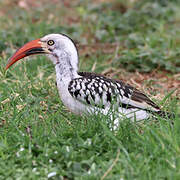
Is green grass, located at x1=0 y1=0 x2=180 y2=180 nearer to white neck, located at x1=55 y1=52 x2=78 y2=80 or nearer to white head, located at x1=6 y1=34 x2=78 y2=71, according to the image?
white neck, located at x1=55 y1=52 x2=78 y2=80

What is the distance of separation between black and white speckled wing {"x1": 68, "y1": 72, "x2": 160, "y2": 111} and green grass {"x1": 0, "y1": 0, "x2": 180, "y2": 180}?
0.91 feet

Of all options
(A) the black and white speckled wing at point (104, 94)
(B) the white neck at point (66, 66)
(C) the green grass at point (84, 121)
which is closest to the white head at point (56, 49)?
(B) the white neck at point (66, 66)

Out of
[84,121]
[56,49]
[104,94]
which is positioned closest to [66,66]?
[56,49]

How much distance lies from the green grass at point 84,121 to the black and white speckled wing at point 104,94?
0.28 meters

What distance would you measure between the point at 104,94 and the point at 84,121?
0.46 m

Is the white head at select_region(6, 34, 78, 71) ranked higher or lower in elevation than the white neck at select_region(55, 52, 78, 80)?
higher

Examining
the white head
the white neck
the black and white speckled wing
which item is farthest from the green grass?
the white head

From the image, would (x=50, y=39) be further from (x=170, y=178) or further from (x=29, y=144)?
(x=170, y=178)

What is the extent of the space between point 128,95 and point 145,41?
278 cm

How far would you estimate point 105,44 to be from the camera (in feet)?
25.4

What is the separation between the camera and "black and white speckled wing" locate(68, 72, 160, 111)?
14.4 feet

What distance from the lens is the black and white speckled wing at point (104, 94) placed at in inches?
172

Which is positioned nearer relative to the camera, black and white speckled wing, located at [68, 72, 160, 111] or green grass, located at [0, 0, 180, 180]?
green grass, located at [0, 0, 180, 180]

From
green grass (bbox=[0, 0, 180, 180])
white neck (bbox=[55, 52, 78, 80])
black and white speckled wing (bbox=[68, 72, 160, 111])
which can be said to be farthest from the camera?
white neck (bbox=[55, 52, 78, 80])
